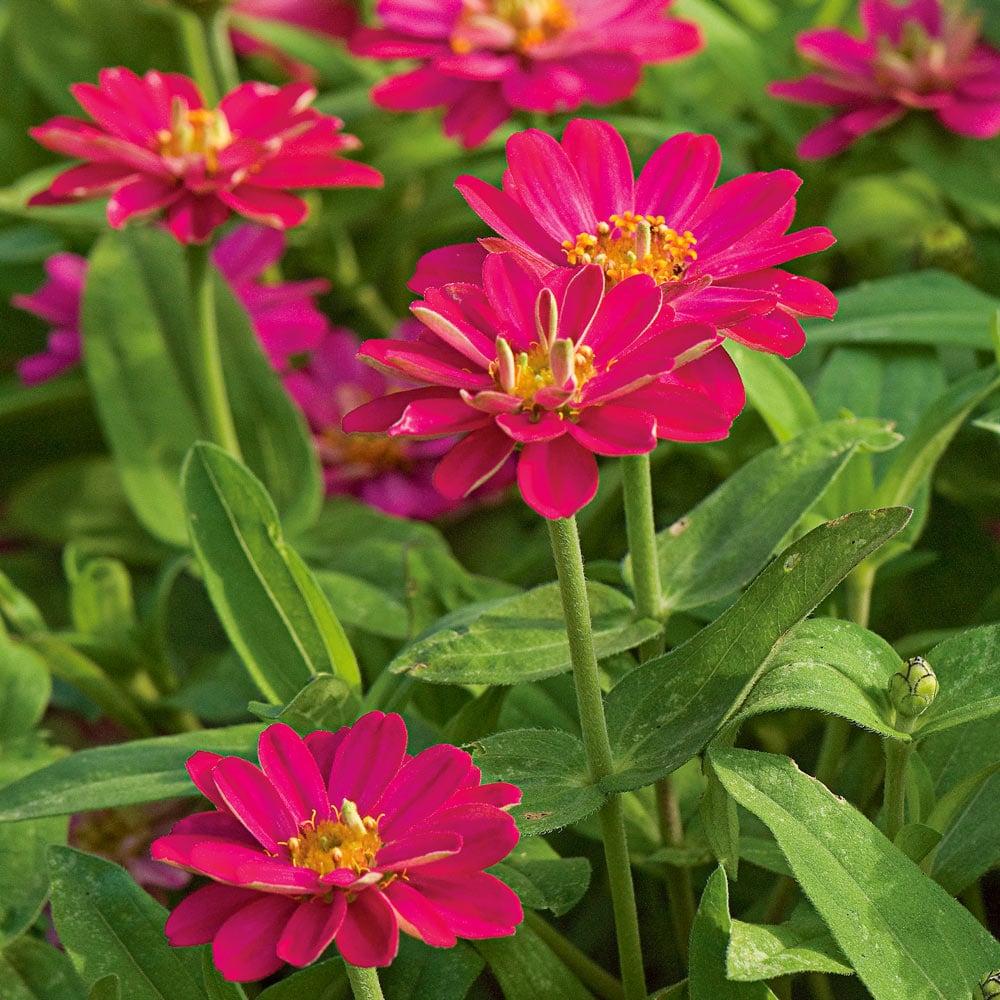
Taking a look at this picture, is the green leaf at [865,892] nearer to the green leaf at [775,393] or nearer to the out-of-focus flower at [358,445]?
the green leaf at [775,393]

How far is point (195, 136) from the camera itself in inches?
33.4

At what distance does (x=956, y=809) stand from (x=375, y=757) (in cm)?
26

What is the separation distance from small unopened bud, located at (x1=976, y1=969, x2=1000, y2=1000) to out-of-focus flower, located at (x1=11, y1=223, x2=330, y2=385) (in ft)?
2.30

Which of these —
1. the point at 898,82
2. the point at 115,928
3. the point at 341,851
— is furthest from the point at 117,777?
the point at 898,82

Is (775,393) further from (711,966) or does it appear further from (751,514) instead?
(711,966)

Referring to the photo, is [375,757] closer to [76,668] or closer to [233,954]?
[233,954]

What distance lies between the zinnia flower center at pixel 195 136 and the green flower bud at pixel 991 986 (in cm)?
58

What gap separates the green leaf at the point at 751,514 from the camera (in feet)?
2.14

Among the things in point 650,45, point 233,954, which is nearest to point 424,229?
point 650,45

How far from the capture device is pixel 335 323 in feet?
4.18

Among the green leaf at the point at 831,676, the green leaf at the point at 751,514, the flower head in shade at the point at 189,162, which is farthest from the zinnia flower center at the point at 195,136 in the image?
the green leaf at the point at 831,676

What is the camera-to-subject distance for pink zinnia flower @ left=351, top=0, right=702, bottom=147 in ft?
3.17

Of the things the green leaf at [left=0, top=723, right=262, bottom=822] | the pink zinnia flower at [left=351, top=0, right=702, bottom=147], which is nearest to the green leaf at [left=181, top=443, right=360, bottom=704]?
the green leaf at [left=0, top=723, right=262, bottom=822]

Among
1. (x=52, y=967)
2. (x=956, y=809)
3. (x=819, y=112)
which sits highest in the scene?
(x=819, y=112)
